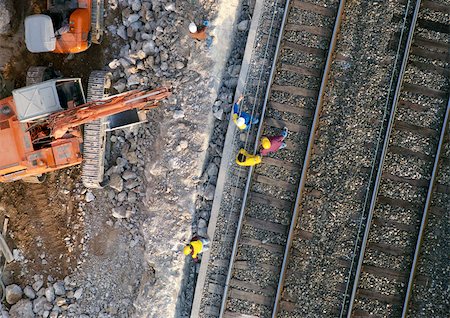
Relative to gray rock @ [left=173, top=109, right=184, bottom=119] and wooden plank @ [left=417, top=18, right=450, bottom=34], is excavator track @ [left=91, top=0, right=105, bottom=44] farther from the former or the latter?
wooden plank @ [left=417, top=18, right=450, bottom=34]

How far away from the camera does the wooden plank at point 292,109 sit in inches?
490

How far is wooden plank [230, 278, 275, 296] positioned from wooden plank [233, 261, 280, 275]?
0.32 meters

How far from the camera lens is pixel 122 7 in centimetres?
1381

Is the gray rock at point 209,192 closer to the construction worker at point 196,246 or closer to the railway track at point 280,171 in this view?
the railway track at point 280,171

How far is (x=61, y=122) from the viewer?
11930 millimetres

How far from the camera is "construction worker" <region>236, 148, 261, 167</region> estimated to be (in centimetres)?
1213

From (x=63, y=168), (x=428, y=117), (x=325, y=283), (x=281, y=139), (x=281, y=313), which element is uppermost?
(x=428, y=117)

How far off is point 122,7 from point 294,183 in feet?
20.8

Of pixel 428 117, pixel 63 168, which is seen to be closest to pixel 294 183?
pixel 428 117

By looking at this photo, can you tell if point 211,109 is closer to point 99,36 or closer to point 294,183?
point 294,183

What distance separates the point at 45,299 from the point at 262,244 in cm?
589

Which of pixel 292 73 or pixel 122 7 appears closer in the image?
→ pixel 292 73

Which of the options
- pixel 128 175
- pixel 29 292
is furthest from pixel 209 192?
pixel 29 292

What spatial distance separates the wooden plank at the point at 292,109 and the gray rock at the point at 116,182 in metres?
4.26
